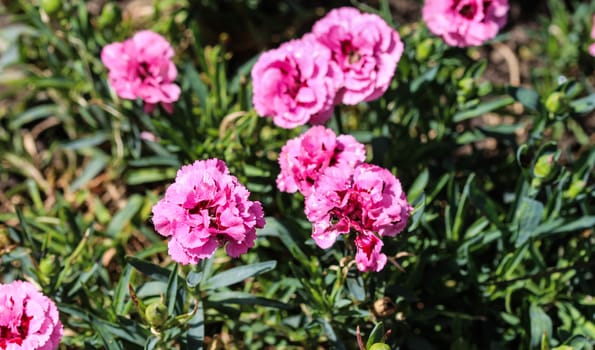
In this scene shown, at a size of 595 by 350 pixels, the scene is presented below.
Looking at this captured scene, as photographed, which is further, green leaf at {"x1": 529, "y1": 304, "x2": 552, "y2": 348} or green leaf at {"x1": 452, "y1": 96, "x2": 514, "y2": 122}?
green leaf at {"x1": 452, "y1": 96, "x2": 514, "y2": 122}

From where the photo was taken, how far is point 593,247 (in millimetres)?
2164

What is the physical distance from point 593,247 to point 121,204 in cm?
174

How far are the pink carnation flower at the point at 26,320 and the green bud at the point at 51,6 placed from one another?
1.06 metres

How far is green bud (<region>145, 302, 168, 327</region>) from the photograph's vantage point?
176 cm

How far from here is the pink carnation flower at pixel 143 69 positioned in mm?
2172

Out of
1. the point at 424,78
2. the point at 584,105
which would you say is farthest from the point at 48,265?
the point at 584,105

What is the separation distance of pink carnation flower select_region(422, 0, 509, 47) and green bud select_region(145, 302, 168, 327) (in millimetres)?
1170

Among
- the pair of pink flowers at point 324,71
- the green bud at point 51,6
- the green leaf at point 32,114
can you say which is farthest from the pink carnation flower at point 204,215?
the green leaf at point 32,114

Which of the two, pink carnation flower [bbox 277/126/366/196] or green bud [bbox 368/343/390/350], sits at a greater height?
pink carnation flower [bbox 277/126/366/196]

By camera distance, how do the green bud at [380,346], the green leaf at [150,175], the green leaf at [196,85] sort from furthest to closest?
the green leaf at [150,175]
the green leaf at [196,85]
the green bud at [380,346]

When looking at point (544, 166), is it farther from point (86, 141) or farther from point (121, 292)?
point (86, 141)

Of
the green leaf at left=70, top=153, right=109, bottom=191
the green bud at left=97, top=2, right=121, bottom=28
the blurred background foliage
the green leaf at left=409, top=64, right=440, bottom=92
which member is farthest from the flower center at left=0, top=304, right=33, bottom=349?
the green leaf at left=409, top=64, right=440, bottom=92

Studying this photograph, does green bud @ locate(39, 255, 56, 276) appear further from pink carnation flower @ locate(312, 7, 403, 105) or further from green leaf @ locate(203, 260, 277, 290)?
pink carnation flower @ locate(312, 7, 403, 105)

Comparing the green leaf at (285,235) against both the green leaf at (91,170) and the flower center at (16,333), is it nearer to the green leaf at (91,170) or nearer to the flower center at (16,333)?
the flower center at (16,333)
